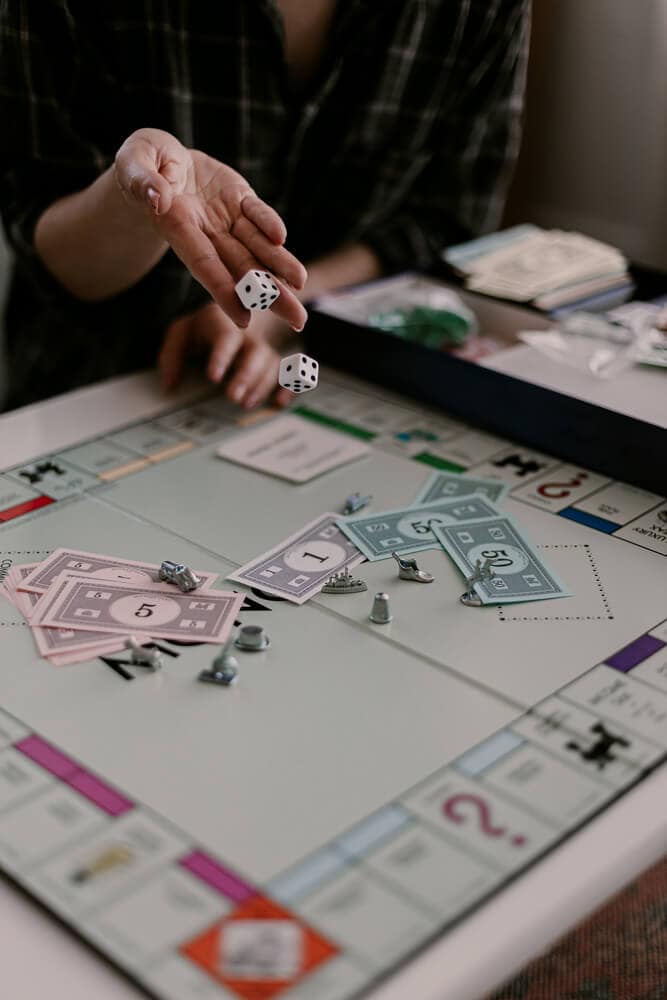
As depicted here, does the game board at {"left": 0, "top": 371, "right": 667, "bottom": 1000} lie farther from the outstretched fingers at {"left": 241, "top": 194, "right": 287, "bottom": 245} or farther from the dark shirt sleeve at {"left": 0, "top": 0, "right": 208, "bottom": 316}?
the dark shirt sleeve at {"left": 0, "top": 0, "right": 208, "bottom": 316}

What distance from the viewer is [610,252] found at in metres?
1.49

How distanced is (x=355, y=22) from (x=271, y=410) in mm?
502

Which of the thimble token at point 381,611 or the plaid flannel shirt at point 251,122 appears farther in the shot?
the plaid flannel shirt at point 251,122

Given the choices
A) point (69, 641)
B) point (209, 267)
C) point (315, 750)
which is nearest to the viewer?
point (315, 750)

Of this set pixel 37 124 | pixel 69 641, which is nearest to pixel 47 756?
pixel 69 641

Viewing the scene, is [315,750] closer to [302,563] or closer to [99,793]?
[99,793]

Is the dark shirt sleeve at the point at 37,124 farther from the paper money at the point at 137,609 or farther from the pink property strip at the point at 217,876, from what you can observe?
the pink property strip at the point at 217,876

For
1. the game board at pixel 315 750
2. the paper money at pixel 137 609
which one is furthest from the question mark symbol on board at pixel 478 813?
the paper money at pixel 137 609

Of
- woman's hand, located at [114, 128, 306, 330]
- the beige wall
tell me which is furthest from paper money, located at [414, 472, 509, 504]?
the beige wall

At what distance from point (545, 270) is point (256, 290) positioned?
2.02 feet

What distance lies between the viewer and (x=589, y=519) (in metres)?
1.07

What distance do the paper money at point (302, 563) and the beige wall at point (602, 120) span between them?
1.48 meters

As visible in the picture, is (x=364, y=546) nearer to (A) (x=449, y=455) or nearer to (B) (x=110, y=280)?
(A) (x=449, y=455)

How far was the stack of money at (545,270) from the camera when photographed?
55.3 inches
